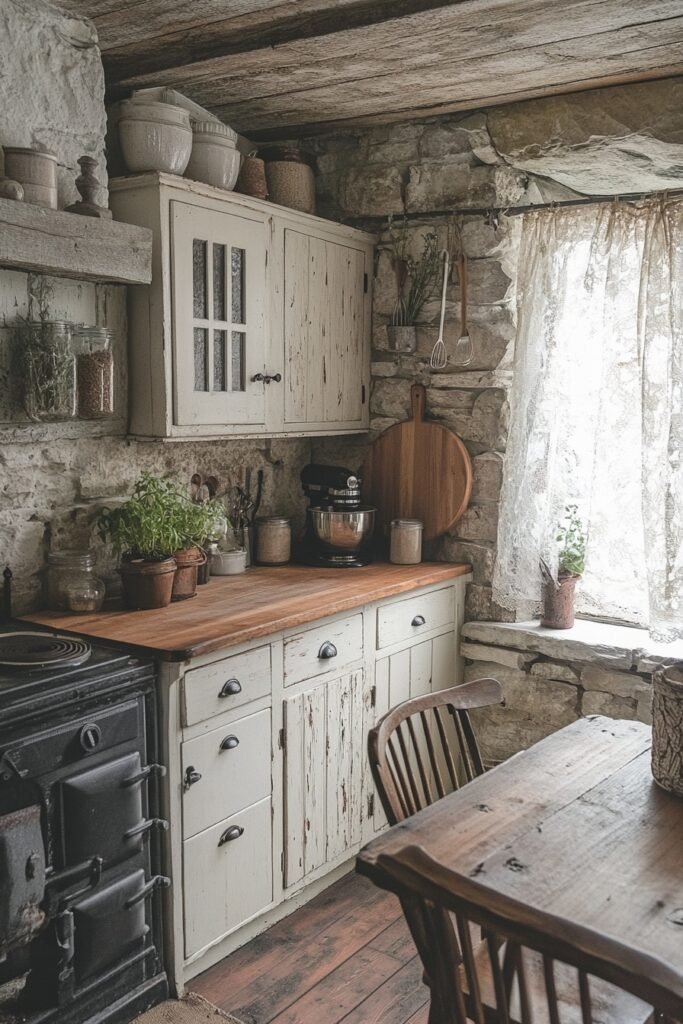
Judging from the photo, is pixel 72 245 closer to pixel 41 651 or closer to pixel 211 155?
pixel 211 155

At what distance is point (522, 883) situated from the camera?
1.58 m

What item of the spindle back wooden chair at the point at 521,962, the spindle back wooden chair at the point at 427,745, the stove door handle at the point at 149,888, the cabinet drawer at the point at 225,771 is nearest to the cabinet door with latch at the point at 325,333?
the cabinet drawer at the point at 225,771

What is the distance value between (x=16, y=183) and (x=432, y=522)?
6.51 feet

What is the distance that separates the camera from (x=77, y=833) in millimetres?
2189

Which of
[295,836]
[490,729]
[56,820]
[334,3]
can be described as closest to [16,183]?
[334,3]

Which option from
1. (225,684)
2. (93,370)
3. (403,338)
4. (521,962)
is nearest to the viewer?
(521,962)

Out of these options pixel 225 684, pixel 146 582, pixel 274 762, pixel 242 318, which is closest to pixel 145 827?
pixel 225 684

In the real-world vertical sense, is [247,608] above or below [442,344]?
below

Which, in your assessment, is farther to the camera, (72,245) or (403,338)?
(403,338)

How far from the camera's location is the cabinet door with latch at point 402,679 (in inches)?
128

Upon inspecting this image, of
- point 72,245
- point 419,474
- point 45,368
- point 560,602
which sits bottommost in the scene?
point 560,602

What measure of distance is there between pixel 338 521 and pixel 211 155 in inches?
53.5

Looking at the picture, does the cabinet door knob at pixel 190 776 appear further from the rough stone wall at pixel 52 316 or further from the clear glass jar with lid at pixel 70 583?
the rough stone wall at pixel 52 316

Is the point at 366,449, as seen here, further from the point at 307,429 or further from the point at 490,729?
the point at 490,729
